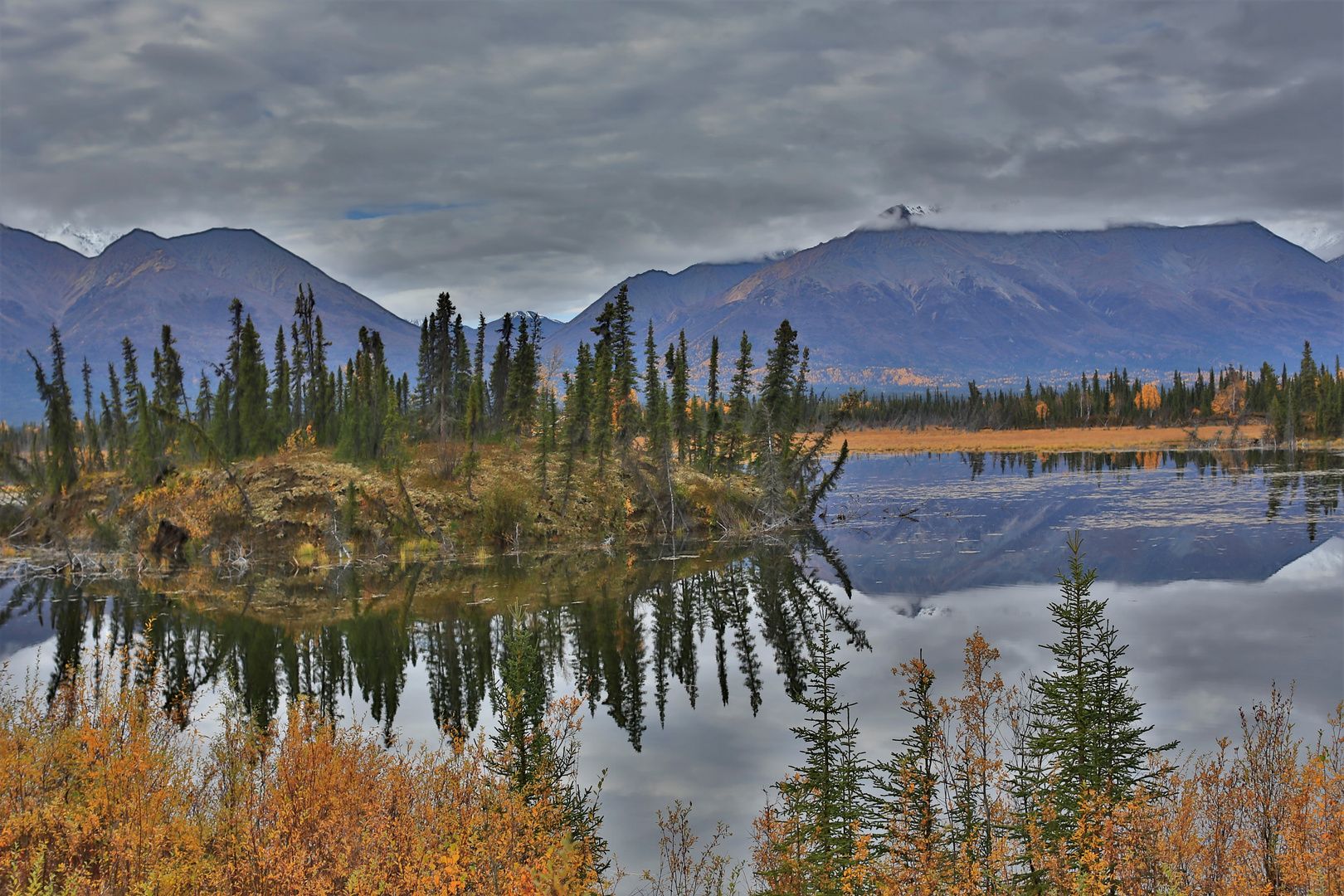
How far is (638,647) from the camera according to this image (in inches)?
1319

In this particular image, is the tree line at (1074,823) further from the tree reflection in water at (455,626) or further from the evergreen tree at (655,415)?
the evergreen tree at (655,415)

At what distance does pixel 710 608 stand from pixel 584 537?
2206 centimetres

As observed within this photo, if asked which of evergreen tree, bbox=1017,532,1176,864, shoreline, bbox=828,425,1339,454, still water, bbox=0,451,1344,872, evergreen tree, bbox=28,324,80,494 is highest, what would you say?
evergreen tree, bbox=28,324,80,494

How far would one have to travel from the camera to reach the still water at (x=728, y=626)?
79.7ft

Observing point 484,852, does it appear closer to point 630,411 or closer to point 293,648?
point 293,648

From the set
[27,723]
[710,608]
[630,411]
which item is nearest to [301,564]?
[630,411]

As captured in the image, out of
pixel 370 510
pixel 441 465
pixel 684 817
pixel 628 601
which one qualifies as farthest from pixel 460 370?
pixel 684 817

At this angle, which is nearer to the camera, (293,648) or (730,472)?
(293,648)

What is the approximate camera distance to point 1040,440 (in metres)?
160

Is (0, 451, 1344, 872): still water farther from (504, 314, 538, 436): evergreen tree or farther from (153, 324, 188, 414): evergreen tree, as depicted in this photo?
(153, 324, 188, 414): evergreen tree

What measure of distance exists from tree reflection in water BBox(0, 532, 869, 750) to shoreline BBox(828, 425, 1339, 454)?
2878 inches

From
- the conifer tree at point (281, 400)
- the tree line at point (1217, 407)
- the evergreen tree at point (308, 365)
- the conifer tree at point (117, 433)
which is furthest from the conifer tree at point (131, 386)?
the tree line at point (1217, 407)

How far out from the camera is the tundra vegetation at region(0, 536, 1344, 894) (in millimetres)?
13039

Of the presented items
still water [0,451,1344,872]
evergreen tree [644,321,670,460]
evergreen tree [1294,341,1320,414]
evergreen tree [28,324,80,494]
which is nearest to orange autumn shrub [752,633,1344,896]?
still water [0,451,1344,872]
